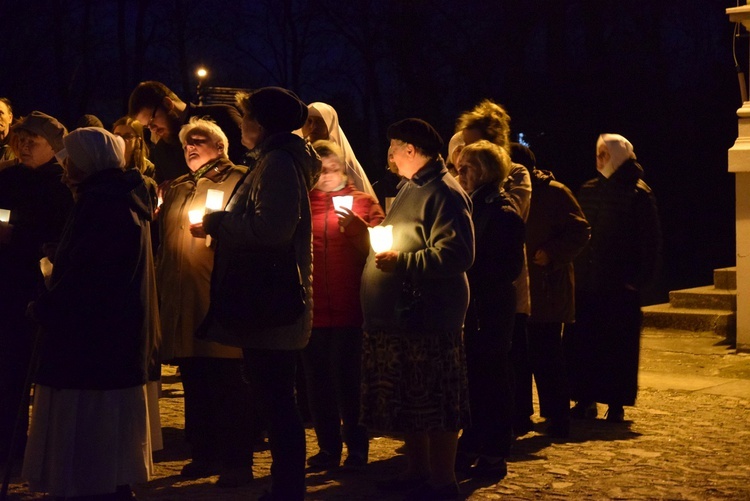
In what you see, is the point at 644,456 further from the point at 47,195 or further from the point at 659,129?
the point at 659,129

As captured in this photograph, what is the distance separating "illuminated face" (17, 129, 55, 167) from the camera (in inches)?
282

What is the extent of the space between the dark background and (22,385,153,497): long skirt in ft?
51.7

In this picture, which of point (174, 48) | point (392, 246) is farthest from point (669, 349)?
point (174, 48)

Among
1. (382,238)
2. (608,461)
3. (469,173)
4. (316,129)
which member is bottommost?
(608,461)

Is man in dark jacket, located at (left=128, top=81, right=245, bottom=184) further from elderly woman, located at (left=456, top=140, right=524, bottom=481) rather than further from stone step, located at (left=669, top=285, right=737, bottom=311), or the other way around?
stone step, located at (left=669, top=285, right=737, bottom=311)

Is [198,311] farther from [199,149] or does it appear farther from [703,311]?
[703,311]

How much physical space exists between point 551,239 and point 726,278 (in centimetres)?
638

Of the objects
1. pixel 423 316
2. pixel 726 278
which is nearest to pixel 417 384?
pixel 423 316

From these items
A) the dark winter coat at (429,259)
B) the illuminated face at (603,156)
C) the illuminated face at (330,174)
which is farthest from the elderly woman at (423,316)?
the illuminated face at (603,156)

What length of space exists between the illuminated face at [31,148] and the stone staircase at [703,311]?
825 cm

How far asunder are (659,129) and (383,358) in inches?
891

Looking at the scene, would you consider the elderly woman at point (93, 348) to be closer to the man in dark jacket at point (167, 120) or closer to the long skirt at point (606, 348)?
the man in dark jacket at point (167, 120)

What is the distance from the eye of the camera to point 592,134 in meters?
27.4

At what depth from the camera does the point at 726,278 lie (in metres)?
13.8
